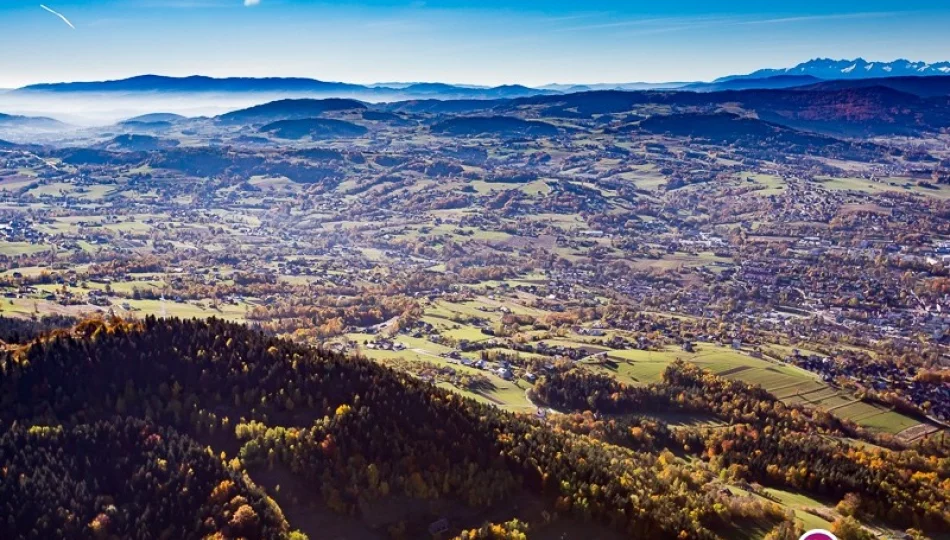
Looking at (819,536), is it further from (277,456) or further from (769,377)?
(769,377)

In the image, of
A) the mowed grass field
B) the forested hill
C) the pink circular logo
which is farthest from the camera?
the mowed grass field

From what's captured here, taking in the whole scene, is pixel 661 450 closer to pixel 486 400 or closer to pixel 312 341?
pixel 486 400

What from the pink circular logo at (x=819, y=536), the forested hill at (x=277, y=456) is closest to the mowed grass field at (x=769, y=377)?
the forested hill at (x=277, y=456)

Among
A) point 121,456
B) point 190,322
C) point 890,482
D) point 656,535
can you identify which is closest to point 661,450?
point 890,482

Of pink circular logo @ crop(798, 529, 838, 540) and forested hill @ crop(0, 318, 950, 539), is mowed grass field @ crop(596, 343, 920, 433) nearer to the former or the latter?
forested hill @ crop(0, 318, 950, 539)

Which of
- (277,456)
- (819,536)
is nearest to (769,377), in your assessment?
(277,456)

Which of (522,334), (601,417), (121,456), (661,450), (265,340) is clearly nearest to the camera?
(121,456)

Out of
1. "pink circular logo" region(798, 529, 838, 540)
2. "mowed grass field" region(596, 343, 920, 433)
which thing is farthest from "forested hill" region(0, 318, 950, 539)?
"pink circular logo" region(798, 529, 838, 540)
